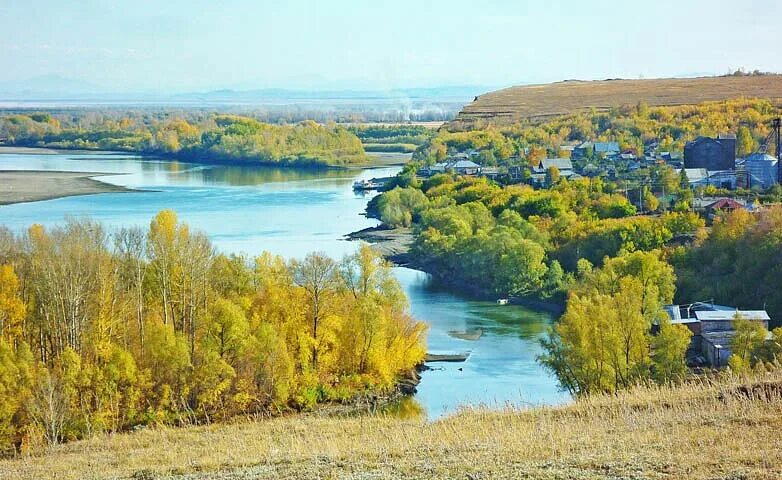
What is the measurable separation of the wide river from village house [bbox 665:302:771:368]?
4.79ft

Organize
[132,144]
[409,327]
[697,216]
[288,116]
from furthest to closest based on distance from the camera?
[288,116]
[132,144]
[697,216]
[409,327]

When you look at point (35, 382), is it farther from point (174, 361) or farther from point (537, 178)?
point (537, 178)

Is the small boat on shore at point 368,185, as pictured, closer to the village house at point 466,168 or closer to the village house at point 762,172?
the village house at point 466,168

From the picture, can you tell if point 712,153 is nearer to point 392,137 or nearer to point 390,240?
point 390,240

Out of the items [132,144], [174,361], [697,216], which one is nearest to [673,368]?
[174,361]

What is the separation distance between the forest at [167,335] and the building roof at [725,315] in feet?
9.66

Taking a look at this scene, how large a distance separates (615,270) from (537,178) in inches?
442

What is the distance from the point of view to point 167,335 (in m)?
7.72

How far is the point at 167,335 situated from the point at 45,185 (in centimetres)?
1997

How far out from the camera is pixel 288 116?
2896 inches

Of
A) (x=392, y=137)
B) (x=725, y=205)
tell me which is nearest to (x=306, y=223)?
(x=725, y=205)

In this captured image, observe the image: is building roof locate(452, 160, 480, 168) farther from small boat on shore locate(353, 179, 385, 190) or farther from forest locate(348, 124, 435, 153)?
forest locate(348, 124, 435, 153)

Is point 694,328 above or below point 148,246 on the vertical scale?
below

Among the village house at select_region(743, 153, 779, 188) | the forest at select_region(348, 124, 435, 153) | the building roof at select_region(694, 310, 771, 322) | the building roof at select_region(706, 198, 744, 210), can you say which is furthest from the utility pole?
the forest at select_region(348, 124, 435, 153)
